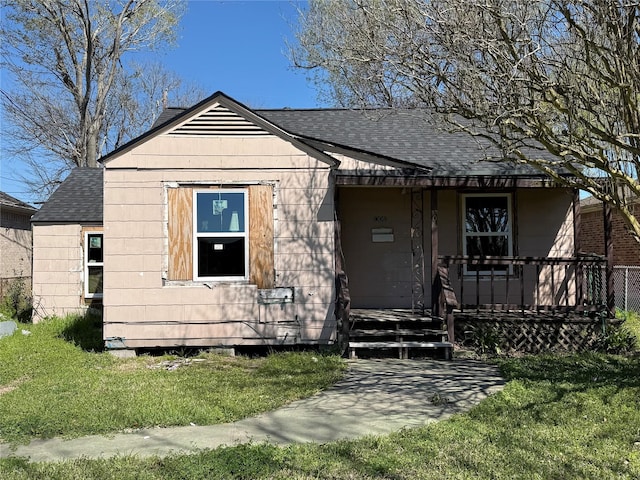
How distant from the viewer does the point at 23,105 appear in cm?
2338

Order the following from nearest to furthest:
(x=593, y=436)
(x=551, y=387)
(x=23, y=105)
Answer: (x=593, y=436) < (x=551, y=387) < (x=23, y=105)

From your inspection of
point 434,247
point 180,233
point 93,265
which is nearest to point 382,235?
point 434,247

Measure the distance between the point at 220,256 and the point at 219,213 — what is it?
2.30ft

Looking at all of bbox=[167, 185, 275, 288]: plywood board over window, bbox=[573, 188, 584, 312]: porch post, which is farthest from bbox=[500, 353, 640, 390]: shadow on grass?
bbox=[167, 185, 275, 288]: plywood board over window

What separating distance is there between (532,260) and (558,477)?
5204mm

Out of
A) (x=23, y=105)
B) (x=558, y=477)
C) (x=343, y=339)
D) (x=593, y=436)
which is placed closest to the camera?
(x=558, y=477)

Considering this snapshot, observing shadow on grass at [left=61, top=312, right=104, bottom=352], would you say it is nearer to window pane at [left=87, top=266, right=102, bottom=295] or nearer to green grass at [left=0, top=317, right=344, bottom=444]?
green grass at [left=0, top=317, right=344, bottom=444]

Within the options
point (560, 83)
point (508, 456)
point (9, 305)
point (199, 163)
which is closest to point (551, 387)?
point (508, 456)

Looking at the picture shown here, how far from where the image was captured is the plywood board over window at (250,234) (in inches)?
326

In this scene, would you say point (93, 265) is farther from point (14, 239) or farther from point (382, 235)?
point (14, 239)

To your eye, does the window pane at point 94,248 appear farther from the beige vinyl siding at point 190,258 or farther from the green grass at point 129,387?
the beige vinyl siding at point 190,258

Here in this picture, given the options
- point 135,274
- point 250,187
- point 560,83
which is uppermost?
point 560,83

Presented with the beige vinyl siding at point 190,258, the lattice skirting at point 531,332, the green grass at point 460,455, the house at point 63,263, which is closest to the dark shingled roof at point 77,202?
the house at point 63,263

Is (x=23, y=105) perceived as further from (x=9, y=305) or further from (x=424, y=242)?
(x=424, y=242)
